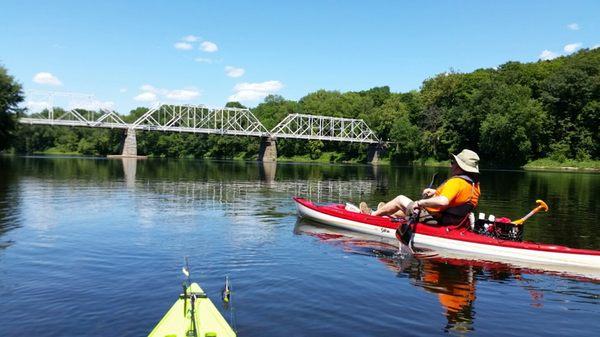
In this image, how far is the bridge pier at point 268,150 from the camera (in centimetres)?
13212

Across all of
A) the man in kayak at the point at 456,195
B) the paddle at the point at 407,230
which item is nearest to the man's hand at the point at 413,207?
the man in kayak at the point at 456,195

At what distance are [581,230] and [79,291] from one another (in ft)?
60.2

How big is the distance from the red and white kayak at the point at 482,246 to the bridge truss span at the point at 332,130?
373 ft

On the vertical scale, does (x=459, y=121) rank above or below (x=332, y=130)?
above

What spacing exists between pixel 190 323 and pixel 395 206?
36.5ft

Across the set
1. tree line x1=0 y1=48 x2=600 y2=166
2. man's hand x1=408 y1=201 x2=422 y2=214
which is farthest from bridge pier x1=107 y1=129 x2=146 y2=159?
man's hand x1=408 y1=201 x2=422 y2=214

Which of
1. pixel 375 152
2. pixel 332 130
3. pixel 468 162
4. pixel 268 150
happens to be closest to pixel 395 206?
pixel 468 162

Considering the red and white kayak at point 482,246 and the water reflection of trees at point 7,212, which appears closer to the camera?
the red and white kayak at point 482,246

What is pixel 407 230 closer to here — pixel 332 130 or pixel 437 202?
pixel 437 202

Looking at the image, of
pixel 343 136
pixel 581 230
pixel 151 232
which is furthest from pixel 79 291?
pixel 343 136

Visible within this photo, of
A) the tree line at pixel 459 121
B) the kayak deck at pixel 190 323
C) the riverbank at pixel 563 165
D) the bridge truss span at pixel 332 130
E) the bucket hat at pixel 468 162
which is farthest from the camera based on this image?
the bridge truss span at pixel 332 130

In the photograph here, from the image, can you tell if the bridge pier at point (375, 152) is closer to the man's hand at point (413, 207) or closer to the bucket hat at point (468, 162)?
the man's hand at point (413, 207)

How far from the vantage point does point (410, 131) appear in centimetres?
11525

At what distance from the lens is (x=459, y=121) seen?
103625 millimetres
